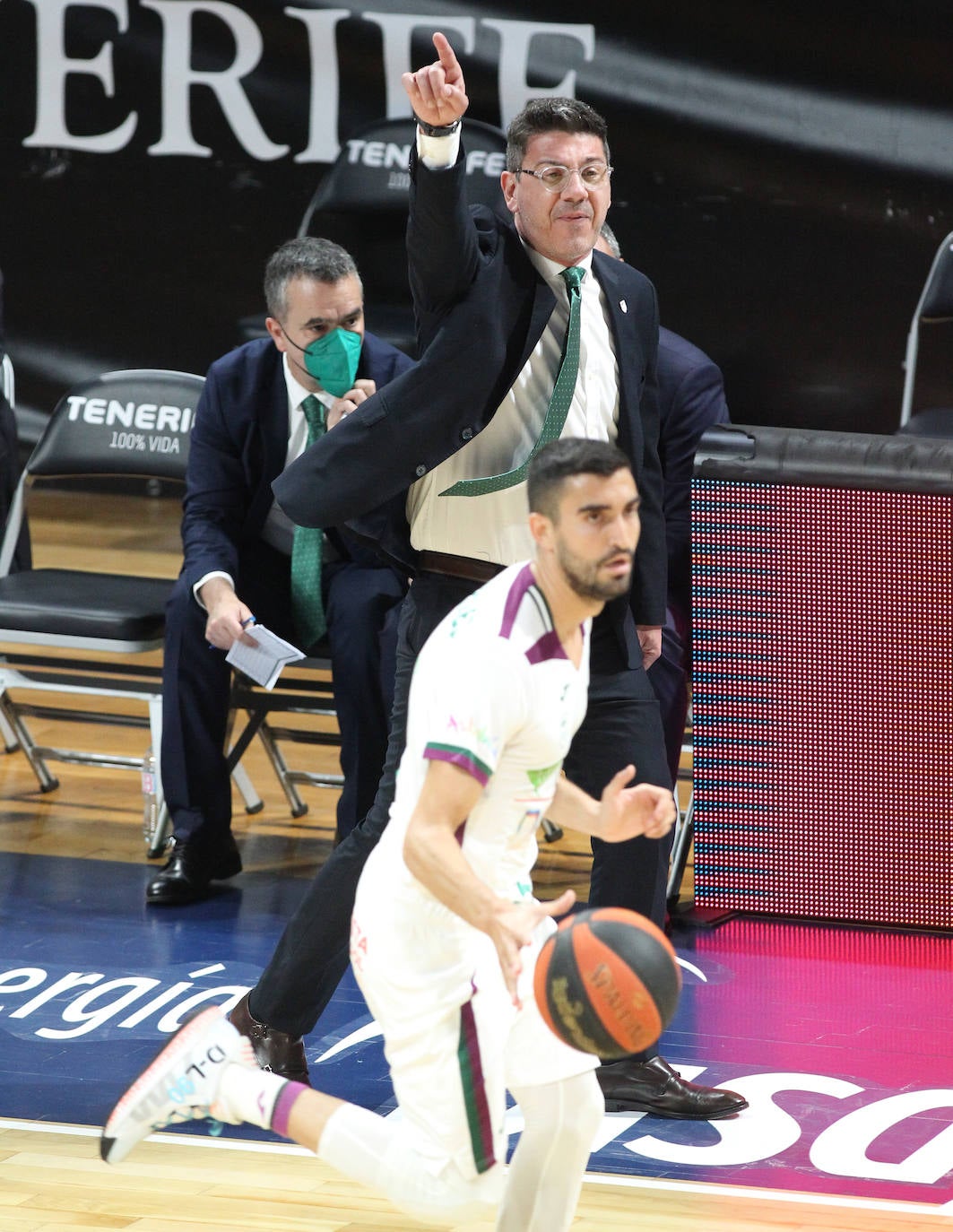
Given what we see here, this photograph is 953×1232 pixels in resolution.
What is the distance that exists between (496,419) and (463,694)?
117 centimetres

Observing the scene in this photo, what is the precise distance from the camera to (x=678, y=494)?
206 inches

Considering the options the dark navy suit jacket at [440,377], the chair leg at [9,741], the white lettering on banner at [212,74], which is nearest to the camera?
the dark navy suit jacket at [440,377]

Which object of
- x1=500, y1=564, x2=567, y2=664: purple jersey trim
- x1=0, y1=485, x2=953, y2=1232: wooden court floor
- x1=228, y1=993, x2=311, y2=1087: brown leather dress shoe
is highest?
x1=500, y1=564, x2=567, y2=664: purple jersey trim

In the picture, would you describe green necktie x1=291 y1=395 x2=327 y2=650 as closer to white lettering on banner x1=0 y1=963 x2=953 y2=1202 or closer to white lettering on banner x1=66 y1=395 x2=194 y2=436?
white lettering on banner x1=66 y1=395 x2=194 y2=436

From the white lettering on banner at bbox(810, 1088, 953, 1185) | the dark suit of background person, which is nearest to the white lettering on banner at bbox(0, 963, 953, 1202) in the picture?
the white lettering on banner at bbox(810, 1088, 953, 1185)

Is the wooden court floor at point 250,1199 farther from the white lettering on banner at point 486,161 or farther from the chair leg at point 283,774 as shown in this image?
the white lettering on banner at point 486,161

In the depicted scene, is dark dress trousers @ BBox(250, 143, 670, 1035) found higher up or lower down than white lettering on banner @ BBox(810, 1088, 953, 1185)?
higher up

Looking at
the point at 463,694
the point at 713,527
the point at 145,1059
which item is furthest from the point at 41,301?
the point at 463,694

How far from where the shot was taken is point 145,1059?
4316 mm

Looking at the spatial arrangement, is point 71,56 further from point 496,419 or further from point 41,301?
point 496,419

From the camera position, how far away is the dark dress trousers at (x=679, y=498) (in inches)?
205

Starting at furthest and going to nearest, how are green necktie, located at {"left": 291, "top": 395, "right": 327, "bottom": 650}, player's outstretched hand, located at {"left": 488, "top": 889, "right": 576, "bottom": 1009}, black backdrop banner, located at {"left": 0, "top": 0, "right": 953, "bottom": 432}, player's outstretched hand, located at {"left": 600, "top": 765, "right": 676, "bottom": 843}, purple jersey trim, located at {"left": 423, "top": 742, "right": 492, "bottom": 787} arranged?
black backdrop banner, located at {"left": 0, "top": 0, "right": 953, "bottom": 432}
green necktie, located at {"left": 291, "top": 395, "right": 327, "bottom": 650}
player's outstretched hand, located at {"left": 600, "top": 765, "right": 676, "bottom": 843}
purple jersey trim, located at {"left": 423, "top": 742, "right": 492, "bottom": 787}
player's outstretched hand, located at {"left": 488, "top": 889, "right": 576, "bottom": 1009}

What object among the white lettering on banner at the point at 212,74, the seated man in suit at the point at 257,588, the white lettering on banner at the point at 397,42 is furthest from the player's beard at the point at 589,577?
the white lettering on banner at the point at 212,74

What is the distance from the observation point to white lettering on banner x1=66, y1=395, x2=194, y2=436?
20.7 feet
